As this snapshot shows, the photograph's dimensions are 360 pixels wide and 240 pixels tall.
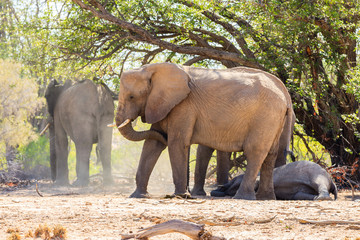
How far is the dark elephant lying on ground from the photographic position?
9.40m

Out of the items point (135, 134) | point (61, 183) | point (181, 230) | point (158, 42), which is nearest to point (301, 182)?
point (135, 134)

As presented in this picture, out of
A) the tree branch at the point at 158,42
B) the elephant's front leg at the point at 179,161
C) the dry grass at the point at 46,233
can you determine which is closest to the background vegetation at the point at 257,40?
the tree branch at the point at 158,42

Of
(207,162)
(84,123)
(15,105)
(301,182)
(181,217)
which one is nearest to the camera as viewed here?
(181,217)

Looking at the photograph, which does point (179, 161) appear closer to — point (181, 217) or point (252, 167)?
point (252, 167)

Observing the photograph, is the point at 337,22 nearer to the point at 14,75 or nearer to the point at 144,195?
the point at 144,195

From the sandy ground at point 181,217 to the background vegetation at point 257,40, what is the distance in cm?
486

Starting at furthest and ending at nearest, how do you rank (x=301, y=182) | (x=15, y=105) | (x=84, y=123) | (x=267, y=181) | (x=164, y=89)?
1. (x=15, y=105)
2. (x=84, y=123)
3. (x=301, y=182)
4. (x=267, y=181)
5. (x=164, y=89)

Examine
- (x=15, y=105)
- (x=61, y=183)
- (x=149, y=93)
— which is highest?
(x=15, y=105)

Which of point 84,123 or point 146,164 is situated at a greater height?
point 84,123

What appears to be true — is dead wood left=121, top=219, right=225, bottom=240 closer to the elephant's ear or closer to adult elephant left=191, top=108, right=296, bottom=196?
the elephant's ear

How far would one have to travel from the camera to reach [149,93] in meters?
9.40

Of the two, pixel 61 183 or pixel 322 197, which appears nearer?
pixel 322 197

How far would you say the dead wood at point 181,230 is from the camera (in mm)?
4739

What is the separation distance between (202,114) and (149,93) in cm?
91
